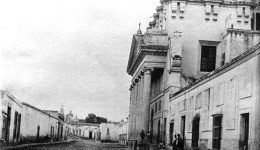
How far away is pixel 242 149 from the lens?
46.4ft

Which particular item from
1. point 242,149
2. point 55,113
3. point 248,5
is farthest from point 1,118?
point 55,113

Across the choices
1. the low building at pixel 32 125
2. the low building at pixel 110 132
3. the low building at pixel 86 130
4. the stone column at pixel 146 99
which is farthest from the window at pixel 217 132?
the low building at pixel 86 130

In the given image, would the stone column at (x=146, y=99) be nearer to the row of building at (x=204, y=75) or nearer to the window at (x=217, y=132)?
the row of building at (x=204, y=75)

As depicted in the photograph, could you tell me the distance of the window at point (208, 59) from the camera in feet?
117

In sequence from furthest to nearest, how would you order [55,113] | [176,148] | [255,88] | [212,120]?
[55,113], [176,148], [212,120], [255,88]

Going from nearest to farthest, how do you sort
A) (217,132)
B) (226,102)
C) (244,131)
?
1. (244,131)
2. (226,102)
3. (217,132)

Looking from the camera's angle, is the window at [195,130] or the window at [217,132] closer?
the window at [217,132]

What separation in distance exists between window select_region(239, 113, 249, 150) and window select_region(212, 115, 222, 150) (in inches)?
88.9

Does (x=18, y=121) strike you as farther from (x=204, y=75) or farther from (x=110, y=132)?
(x=110, y=132)

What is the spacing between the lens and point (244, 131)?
567 inches

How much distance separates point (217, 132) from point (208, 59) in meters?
19.6

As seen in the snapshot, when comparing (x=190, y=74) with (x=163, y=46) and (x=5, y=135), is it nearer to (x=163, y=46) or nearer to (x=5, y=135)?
(x=163, y=46)

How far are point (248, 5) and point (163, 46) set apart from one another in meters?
8.32

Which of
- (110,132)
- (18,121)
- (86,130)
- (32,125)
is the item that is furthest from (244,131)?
(86,130)
